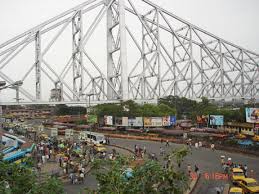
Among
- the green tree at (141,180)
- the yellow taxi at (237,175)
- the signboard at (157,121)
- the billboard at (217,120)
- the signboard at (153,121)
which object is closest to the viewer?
the green tree at (141,180)

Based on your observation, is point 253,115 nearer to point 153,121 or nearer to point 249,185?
point 153,121

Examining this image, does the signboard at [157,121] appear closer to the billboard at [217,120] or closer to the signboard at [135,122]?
the signboard at [135,122]

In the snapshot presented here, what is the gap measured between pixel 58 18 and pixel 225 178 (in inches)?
1397

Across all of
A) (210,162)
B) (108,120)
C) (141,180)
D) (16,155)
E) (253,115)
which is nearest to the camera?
(141,180)

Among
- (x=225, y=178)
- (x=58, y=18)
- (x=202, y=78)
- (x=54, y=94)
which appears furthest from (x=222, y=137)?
(x=202, y=78)

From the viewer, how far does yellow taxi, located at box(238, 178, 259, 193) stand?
14.5m

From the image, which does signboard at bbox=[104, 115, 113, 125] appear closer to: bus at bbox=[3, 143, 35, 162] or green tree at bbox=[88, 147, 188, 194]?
bus at bbox=[3, 143, 35, 162]

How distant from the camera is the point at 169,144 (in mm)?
31359

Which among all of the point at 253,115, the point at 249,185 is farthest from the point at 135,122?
the point at 249,185

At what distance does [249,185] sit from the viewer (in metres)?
15.0

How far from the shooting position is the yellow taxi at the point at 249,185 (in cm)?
1448

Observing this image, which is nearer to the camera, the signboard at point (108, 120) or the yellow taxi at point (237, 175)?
the yellow taxi at point (237, 175)

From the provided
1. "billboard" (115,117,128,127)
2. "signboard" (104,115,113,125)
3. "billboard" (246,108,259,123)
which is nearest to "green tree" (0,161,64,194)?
"billboard" (246,108,259,123)

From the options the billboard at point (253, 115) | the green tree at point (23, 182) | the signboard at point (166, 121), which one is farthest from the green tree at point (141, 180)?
the signboard at point (166, 121)
